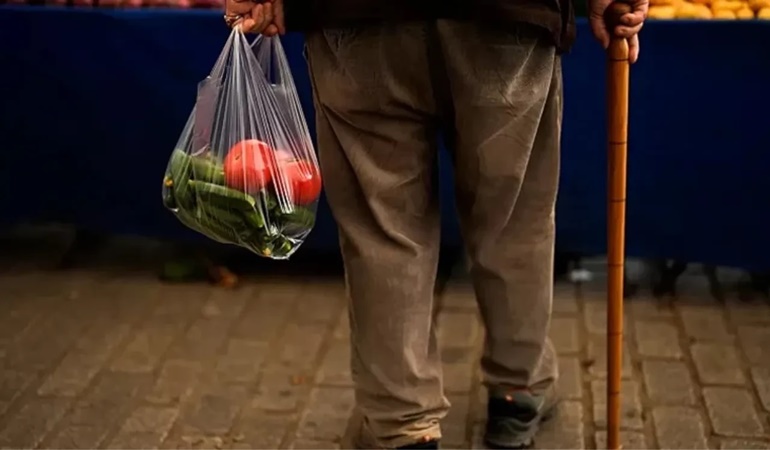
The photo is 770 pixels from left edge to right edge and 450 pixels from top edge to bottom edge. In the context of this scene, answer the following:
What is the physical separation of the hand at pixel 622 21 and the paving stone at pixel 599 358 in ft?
3.02

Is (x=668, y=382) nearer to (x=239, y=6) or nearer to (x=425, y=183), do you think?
(x=425, y=183)

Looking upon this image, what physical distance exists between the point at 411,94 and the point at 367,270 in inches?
12.9

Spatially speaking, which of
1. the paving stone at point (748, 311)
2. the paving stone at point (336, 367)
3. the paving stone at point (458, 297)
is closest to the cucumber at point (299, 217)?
the paving stone at point (336, 367)

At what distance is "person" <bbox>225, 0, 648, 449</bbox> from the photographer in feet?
5.44

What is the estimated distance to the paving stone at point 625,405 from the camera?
2188mm

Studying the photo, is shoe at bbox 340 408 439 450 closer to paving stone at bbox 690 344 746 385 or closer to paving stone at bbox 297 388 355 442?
paving stone at bbox 297 388 355 442

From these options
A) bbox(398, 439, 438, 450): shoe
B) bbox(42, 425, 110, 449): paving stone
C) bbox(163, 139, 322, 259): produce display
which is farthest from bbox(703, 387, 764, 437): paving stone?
bbox(42, 425, 110, 449): paving stone

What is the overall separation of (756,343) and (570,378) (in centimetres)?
51

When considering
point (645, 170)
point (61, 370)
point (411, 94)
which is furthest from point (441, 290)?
point (411, 94)

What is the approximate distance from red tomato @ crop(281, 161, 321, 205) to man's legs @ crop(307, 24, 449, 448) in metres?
0.04

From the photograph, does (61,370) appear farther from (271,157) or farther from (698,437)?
(698,437)

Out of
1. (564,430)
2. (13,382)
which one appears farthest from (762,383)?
(13,382)

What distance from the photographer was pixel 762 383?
7.68ft

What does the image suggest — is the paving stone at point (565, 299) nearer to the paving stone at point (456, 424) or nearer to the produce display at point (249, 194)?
the paving stone at point (456, 424)
